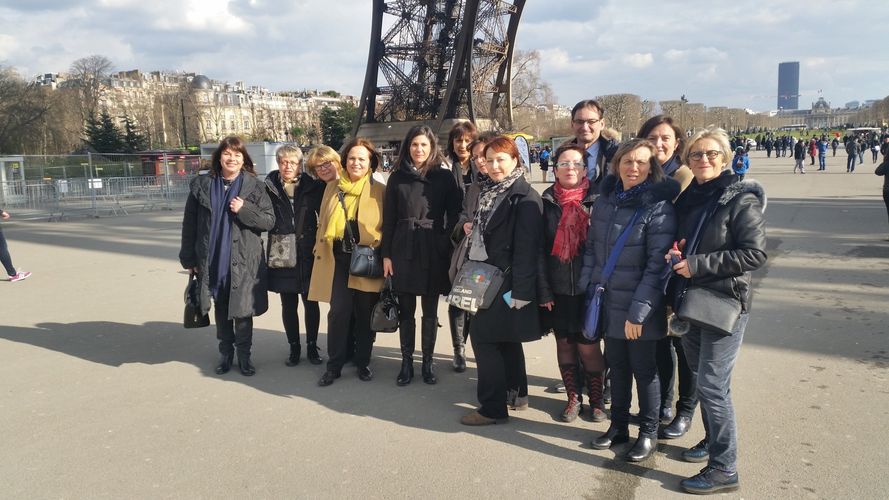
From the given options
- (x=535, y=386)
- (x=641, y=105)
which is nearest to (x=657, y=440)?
(x=535, y=386)

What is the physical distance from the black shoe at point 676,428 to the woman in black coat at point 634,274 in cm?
20

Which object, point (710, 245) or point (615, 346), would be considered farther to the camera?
point (615, 346)

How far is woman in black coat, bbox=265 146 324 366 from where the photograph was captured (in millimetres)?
4590

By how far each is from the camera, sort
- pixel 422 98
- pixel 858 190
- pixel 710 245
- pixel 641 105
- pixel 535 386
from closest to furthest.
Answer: pixel 710 245
pixel 535 386
pixel 858 190
pixel 422 98
pixel 641 105

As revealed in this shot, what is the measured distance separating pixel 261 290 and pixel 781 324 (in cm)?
428

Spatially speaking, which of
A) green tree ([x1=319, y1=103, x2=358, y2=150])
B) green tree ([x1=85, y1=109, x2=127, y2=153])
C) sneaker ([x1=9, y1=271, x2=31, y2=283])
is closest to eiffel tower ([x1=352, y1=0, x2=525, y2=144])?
green tree ([x1=319, y1=103, x2=358, y2=150])

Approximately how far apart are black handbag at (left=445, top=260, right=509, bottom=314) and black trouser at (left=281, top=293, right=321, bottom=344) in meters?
1.66

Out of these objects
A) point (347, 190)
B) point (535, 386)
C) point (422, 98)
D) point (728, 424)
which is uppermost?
point (422, 98)

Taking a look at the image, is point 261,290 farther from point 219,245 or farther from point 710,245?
point 710,245

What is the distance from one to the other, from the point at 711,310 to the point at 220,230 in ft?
10.8

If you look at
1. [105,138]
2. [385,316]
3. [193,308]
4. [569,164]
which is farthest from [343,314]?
[105,138]

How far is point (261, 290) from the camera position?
458 centimetres

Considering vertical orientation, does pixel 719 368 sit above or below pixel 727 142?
below

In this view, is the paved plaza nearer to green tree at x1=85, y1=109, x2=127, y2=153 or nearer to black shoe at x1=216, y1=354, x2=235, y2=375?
black shoe at x1=216, y1=354, x2=235, y2=375
